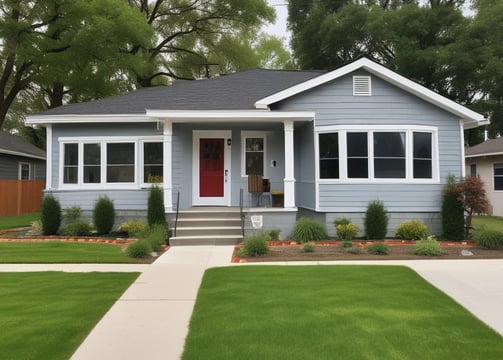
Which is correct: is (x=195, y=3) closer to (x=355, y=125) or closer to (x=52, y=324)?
(x=355, y=125)

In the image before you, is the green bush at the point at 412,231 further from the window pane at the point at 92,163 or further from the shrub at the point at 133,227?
the window pane at the point at 92,163

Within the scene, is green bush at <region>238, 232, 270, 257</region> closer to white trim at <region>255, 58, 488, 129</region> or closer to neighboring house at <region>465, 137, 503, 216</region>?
white trim at <region>255, 58, 488, 129</region>

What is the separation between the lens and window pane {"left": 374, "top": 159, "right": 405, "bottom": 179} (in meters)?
11.0

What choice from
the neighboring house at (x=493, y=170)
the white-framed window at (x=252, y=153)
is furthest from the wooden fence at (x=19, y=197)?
the neighboring house at (x=493, y=170)

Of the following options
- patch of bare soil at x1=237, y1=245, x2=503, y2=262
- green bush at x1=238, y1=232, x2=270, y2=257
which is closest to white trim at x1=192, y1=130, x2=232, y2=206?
patch of bare soil at x1=237, y1=245, x2=503, y2=262

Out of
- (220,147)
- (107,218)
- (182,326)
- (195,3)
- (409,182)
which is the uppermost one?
(195,3)

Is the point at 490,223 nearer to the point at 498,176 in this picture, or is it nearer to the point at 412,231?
the point at 498,176

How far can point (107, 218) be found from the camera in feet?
37.3

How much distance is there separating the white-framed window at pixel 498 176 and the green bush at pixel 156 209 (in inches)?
631

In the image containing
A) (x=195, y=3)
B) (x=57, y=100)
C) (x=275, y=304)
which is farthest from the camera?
(x=195, y=3)

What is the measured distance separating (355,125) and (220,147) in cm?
423

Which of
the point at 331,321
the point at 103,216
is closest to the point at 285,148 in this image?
the point at 103,216

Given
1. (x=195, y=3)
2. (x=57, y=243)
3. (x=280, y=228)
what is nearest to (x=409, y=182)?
(x=280, y=228)

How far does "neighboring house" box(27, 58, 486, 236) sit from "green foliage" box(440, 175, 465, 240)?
Answer: 0.47 meters
